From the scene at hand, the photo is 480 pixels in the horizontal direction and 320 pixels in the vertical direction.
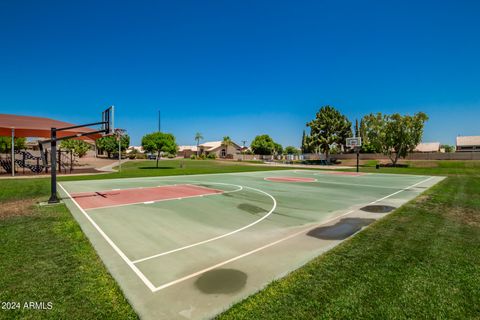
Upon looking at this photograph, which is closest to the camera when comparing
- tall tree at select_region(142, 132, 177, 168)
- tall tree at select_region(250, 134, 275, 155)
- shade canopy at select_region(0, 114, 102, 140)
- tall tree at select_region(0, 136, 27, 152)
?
shade canopy at select_region(0, 114, 102, 140)

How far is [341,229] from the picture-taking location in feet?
26.7

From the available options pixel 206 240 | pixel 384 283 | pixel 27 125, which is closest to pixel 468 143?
pixel 384 283

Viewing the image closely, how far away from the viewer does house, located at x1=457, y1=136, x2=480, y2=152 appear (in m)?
76.9

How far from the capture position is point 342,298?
162 inches

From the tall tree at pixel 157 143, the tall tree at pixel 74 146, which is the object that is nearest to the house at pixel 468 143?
the tall tree at pixel 157 143

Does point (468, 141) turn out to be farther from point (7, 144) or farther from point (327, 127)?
point (7, 144)

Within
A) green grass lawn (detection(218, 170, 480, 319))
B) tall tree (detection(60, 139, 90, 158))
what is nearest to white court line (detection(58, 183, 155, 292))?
green grass lawn (detection(218, 170, 480, 319))

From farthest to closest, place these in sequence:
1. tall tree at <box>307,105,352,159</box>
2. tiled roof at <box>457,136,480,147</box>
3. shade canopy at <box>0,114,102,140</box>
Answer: tiled roof at <box>457,136,480,147</box>, tall tree at <box>307,105,352,159</box>, shade canopy at <box>0,114,102,140</box>

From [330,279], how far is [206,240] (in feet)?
11.6

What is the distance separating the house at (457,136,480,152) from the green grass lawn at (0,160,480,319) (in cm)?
9525

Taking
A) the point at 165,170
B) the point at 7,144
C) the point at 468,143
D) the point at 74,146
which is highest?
the point at 468,143

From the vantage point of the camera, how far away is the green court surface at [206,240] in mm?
4367

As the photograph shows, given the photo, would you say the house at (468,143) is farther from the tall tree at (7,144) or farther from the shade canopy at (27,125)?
the tall tree at (7,144)

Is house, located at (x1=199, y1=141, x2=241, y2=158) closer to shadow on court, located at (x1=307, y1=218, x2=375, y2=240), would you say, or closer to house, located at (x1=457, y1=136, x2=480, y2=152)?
house, located at (x1=457, y1=136, x2=480, y2=152)
